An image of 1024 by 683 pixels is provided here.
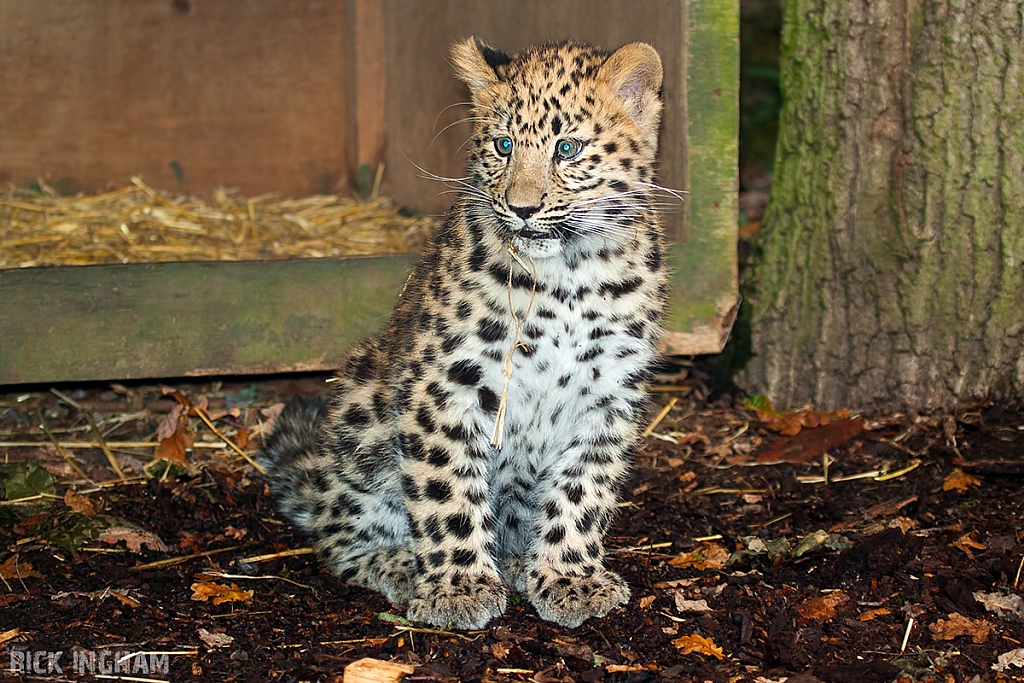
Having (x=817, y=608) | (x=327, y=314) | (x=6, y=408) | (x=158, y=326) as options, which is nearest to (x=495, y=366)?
(x=817, y=608)

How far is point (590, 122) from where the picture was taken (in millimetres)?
3742

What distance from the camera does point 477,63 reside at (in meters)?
3.95

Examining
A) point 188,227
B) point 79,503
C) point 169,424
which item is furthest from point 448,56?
point 79,503

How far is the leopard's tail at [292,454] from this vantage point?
4539 millimetres

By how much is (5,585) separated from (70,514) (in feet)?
1.74

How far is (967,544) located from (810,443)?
114 centimetres

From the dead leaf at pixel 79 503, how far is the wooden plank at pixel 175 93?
281 cm

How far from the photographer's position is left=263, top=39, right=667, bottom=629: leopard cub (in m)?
3.74

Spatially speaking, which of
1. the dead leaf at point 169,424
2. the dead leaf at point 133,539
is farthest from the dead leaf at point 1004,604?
the dead leaf at point 169,424

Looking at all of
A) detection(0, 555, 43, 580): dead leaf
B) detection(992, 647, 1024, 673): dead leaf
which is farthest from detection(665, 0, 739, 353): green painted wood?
detection(0, 555, 43, 580): dead leaf

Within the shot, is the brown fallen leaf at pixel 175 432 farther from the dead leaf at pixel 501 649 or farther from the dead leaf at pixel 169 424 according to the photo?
the dead leaf at pixel 501 649

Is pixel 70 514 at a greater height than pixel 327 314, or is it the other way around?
pixel 327 314

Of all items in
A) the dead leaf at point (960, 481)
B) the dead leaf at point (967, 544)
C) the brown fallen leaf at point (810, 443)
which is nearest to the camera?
the dead leaf at point (967, 544)

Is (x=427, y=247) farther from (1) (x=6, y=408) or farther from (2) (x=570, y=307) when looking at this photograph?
(1) (x=6, y=408)
